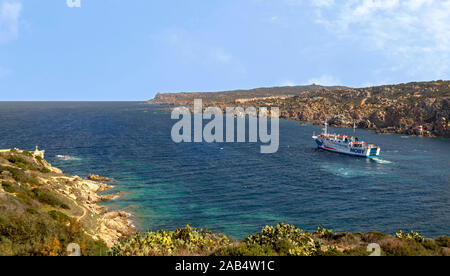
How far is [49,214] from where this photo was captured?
24938 mm

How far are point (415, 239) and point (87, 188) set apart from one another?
39.1 metres

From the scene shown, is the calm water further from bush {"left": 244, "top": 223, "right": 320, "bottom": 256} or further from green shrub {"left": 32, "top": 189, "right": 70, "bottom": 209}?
bush {"left": 244, "top": 223, "right": 320, "bottom": 256}

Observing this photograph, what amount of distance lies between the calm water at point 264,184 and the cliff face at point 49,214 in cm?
439

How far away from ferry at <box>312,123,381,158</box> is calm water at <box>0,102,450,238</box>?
9.19 ft

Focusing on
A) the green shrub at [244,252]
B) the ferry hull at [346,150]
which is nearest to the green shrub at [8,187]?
the green shrub at [244,252]

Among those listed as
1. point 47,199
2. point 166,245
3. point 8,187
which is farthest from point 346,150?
point 8,187

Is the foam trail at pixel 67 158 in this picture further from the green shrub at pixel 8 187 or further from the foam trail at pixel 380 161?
the foam trail at pixel 380 161

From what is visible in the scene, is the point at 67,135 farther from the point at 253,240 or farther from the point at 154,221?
the point at 253,240

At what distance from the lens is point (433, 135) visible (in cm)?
11062

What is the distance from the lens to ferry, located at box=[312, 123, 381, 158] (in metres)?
72.8

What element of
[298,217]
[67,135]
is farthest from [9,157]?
[67,135]

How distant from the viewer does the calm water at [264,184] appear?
1388 inches

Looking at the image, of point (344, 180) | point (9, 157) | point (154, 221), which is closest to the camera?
point (154, 221)
